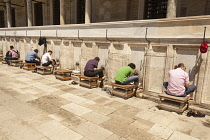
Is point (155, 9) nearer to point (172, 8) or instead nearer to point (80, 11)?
point (172, 8)

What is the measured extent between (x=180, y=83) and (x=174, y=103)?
0.81 m

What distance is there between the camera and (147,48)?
23.0 feet

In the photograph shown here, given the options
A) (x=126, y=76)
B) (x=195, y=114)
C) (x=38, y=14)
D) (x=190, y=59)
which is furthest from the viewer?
(x=38, y=14)

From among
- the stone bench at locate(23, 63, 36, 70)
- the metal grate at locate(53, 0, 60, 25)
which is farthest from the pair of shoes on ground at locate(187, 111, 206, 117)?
the metal grate at locate(53, 0, 60, 25)

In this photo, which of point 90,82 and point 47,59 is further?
point 47,59

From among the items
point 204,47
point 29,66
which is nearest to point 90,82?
point 204,47

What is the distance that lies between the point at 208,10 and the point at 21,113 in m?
11.7

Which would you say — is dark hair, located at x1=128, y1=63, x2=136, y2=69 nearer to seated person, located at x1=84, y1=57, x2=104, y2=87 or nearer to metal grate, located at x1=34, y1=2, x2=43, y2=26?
seated person, located at x1=84, y1=57, x2=104, y2=87

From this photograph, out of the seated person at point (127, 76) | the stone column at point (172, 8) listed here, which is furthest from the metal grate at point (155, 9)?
the seated person at point (127, 76)

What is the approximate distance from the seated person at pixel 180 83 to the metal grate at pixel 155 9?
7.57 metres

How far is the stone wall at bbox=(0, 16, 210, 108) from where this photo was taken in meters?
5.76

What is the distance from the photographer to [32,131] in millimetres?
4281

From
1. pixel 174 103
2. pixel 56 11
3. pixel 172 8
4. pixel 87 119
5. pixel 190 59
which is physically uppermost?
pixel 56 11

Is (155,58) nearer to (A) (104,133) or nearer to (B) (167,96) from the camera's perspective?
(B) (167,96)
